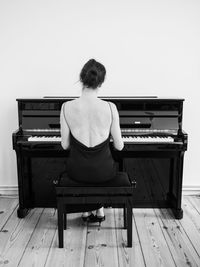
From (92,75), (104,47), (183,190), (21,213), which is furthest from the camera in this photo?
(183,190)

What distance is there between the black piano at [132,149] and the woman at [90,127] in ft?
1.58

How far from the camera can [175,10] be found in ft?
11.1

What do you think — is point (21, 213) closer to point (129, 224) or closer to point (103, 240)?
point (103, 240)

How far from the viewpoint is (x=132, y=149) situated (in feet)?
9.64

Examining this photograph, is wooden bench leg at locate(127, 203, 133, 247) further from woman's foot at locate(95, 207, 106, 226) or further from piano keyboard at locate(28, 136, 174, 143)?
piano keyboard at locate(28, 136, 174, 143)

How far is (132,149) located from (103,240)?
0.79 metres

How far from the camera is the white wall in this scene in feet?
11.1

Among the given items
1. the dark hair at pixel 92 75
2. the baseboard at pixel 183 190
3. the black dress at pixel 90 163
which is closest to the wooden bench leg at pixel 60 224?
the black dress at pixel 90 163

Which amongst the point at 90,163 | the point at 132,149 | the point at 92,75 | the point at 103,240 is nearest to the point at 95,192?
the point at 90,163

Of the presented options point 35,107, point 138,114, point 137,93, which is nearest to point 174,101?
point 138,114

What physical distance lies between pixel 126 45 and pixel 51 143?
1299 millimetres

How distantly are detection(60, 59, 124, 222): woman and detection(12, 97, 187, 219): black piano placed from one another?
1.58 feet

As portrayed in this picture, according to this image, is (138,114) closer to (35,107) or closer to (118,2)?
(35,107)

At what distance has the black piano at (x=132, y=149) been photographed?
2.95 meters
